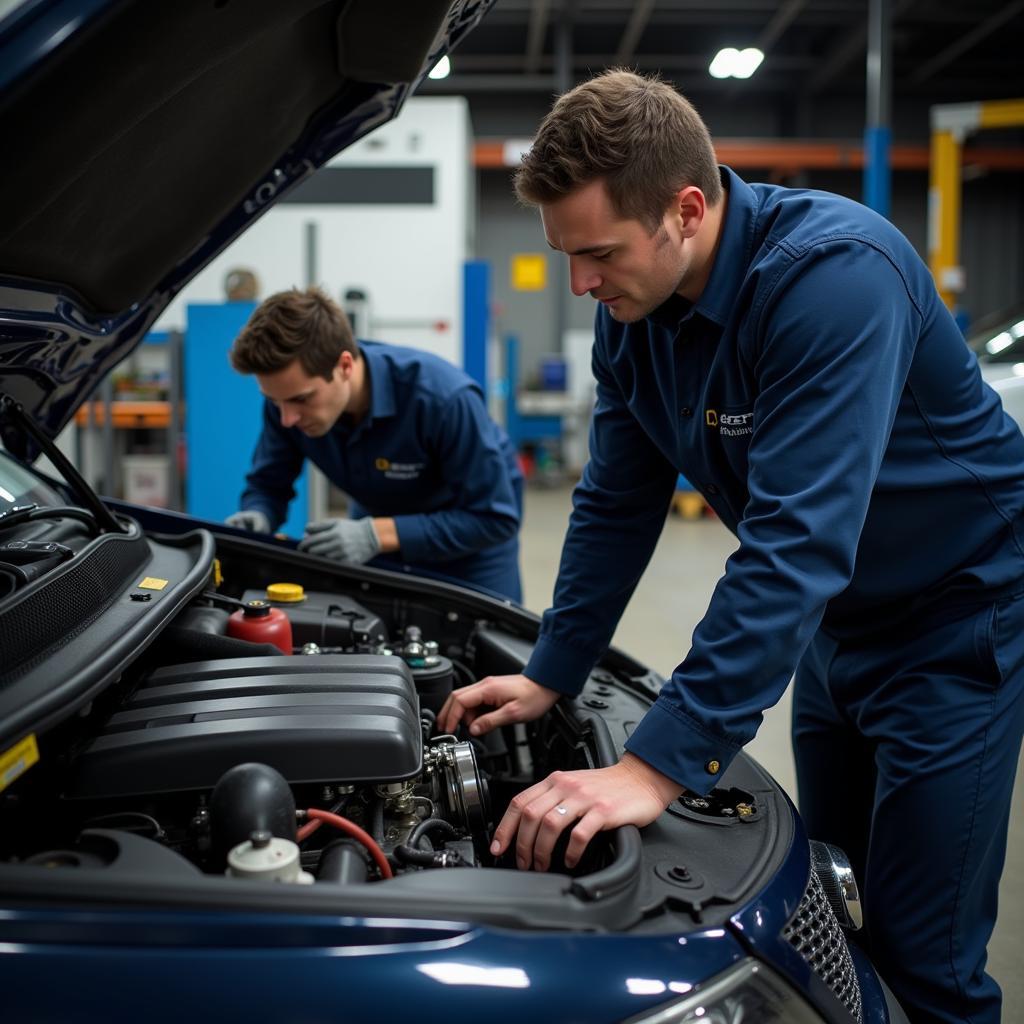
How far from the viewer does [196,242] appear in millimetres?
1498

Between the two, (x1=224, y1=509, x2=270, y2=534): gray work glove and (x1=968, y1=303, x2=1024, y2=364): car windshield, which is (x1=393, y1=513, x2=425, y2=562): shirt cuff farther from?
(x1=968, y1=303, x2=1024, y2=364): car windshield

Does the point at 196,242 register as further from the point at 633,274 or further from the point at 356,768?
the point at 356,768

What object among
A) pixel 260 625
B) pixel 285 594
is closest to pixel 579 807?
pixel 260 625

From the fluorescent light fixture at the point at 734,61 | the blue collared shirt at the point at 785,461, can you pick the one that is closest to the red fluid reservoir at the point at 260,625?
the blue collared shirt at the point at 785,461

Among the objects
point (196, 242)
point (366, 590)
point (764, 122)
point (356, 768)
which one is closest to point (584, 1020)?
point (356, 768)

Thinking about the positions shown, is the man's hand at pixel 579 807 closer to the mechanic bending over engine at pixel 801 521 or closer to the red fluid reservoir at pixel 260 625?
the mechanic bending over engine at pixel 801 521

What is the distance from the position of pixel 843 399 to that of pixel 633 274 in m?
0.27

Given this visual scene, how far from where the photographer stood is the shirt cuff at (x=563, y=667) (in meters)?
1.31

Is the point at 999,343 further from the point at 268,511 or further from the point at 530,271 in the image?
the point at 530,271

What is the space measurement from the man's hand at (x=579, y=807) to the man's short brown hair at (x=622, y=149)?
59cm

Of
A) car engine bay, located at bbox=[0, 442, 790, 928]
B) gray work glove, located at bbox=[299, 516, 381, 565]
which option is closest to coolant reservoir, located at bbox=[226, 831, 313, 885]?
Result: car engine bay, located at bbox=[0, 442, 790, 928]

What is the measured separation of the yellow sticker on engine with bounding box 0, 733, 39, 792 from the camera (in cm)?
75

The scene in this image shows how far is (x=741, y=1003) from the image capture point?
29.8 inches

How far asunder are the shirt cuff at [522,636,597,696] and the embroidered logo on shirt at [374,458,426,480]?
1.03 m
